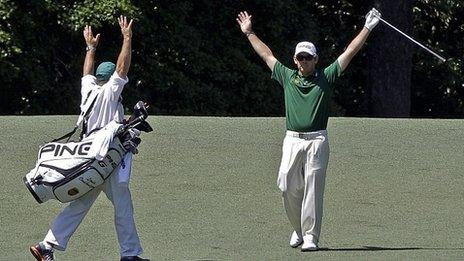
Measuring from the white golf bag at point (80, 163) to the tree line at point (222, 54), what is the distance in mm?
12864

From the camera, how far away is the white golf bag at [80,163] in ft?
30.9

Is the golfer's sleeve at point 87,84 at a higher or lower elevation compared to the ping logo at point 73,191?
higher

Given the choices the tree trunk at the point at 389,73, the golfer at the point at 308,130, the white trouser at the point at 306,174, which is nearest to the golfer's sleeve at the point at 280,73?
the golfer at the point at 308,130

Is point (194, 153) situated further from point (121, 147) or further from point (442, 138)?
point (121, 147)

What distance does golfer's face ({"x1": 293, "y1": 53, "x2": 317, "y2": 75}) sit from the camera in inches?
404

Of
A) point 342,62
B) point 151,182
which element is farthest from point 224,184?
point 342,62

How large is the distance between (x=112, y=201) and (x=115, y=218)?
121mm

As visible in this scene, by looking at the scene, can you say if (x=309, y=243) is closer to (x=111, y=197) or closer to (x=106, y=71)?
(x=111, y=197)

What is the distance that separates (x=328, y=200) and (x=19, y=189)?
2731mm

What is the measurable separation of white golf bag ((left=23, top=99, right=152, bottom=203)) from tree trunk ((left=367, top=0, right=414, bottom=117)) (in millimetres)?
18831

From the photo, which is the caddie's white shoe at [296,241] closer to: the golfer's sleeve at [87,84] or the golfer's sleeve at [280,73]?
the golfer's sleeve at [280,73]

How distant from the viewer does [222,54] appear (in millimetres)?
25828

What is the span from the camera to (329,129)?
14.7m

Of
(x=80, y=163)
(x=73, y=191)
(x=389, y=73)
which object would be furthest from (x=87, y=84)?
(x=389, y=73)
